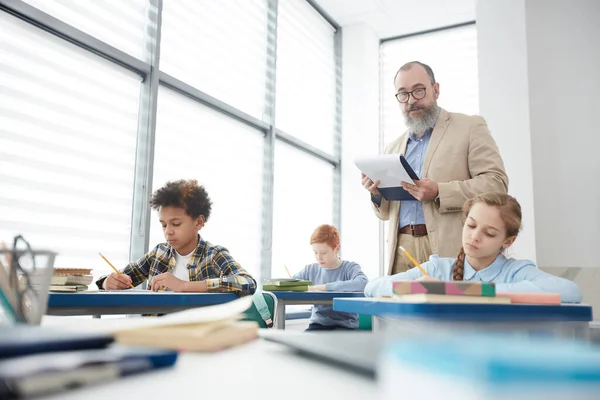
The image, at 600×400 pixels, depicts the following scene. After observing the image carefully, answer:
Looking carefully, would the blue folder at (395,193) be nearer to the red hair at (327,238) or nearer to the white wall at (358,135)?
the red hair at (327,238)

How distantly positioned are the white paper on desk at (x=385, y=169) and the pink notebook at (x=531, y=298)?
0.92 m

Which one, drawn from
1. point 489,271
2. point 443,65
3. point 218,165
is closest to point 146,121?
point 218,165

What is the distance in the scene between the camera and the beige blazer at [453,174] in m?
2.26

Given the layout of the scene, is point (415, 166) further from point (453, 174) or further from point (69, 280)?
point (69, 280)

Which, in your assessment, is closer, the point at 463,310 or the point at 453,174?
the point at 463,310

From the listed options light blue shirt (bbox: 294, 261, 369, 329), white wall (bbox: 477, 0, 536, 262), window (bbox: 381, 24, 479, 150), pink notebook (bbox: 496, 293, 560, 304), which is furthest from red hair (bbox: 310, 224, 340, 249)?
window (bbox: 381, 24, 479, 150)

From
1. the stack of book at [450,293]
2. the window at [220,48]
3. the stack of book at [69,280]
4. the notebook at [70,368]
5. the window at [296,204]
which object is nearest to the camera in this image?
the notebook at [70,368]

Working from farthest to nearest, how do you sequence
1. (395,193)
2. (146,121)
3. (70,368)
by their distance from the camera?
(146,121), (395,193), (70,368)

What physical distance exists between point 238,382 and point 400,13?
19.7 ft

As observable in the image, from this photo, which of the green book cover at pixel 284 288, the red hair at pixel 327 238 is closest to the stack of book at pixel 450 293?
the green book cover at pixel 284 288

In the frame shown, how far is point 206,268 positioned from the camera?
7.89ft

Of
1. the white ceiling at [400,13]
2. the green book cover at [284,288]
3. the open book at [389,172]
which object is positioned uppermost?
the white ceiling at [400,13]

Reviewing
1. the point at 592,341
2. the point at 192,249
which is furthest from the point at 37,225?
the point at 592,341

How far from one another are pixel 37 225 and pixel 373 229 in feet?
13.0
